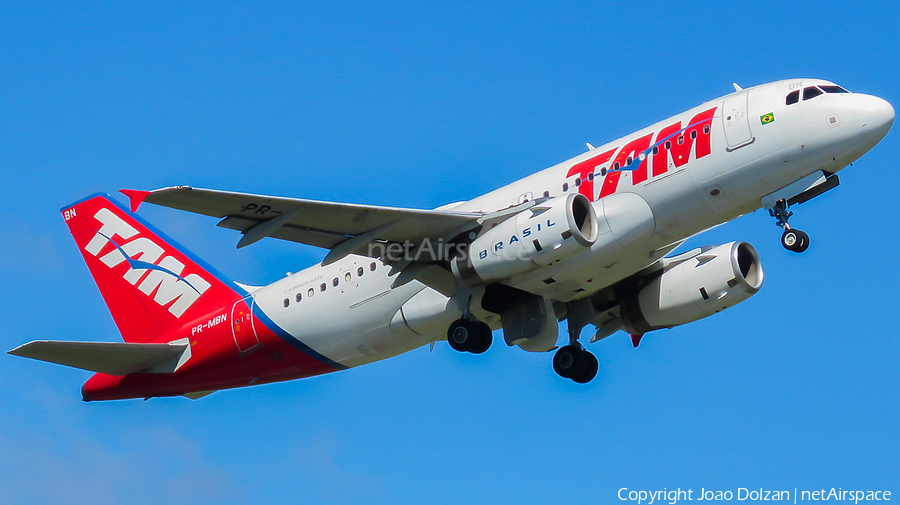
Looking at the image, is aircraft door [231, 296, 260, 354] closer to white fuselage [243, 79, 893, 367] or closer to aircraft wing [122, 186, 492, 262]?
white fuselage [243, 79, 893, 367]

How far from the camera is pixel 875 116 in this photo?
72.4 feet

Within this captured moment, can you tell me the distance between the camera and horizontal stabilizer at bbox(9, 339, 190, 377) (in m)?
25.8

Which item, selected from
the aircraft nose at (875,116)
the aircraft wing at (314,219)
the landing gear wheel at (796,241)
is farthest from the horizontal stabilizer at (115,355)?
the aircraft nose at (875,116)

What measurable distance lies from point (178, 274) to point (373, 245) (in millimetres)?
8300

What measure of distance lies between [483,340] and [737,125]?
7608mm

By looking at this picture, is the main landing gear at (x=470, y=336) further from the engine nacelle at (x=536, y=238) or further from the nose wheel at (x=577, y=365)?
the nose wheel at (x=577, y=365)

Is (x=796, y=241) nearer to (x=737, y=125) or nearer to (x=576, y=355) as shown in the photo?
(x=737, y=125)

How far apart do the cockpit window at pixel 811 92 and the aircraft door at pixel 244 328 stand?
580 inches

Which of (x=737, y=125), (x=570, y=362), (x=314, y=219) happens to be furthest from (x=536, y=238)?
(x=570, y=362)

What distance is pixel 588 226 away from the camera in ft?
75.8

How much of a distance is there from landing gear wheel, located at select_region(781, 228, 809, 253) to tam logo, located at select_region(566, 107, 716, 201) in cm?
254

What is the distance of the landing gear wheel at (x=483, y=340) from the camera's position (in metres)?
24.8

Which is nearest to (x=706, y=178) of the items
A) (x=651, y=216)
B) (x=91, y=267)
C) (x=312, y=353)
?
(x=651, y=216)

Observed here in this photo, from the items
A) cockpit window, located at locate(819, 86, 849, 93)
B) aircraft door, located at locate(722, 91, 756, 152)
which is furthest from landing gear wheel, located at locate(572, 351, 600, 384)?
cockpit window, located at locate(819, 86, 849, 93)
